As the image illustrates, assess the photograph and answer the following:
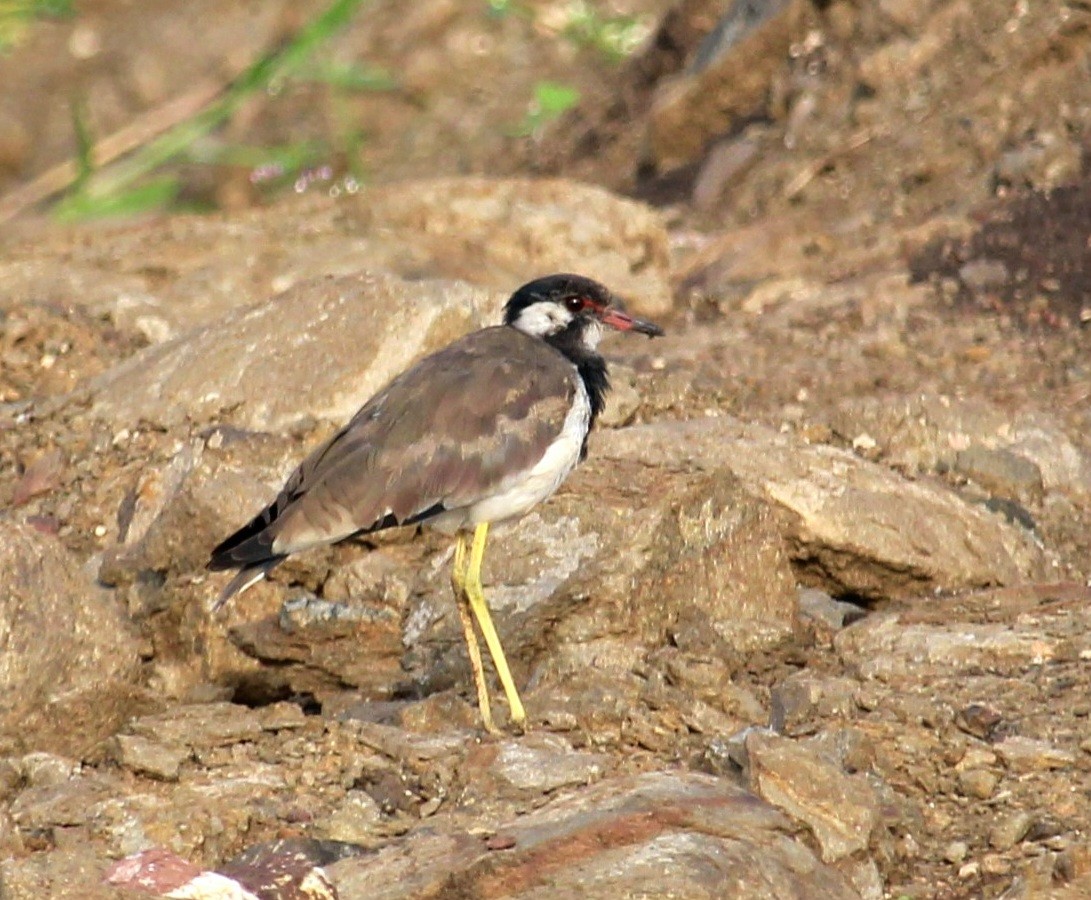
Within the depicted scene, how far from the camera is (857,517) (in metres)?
8.00

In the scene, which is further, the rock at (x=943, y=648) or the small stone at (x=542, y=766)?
the rock at (x=943, y=648)

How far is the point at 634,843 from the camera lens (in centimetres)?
550

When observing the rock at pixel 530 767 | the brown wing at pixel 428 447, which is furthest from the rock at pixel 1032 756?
the brown wing at pixel 428 447

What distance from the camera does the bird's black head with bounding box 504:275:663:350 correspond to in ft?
25.4

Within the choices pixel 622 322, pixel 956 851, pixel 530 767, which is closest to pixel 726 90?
pixel 622 322

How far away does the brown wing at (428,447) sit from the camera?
679cm

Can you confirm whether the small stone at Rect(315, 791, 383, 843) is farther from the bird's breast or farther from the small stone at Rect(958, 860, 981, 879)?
the small stone at Rect(958, 860, 981, 879)

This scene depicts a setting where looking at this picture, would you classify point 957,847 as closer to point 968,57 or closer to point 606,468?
point 606,468

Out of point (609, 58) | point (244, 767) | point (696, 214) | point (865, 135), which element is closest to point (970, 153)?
point (865, 135)

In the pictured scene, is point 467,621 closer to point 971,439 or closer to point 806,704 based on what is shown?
point 806,704

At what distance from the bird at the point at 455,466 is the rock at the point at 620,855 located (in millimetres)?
1062

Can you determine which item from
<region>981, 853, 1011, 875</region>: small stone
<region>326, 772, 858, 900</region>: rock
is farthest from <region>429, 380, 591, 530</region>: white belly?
<region>981, 853, 1011, 875</region>: small stone

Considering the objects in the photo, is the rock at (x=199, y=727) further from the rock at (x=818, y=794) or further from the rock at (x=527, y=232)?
the rock at (x=527, y=232)

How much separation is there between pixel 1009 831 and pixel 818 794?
23.9 inches
